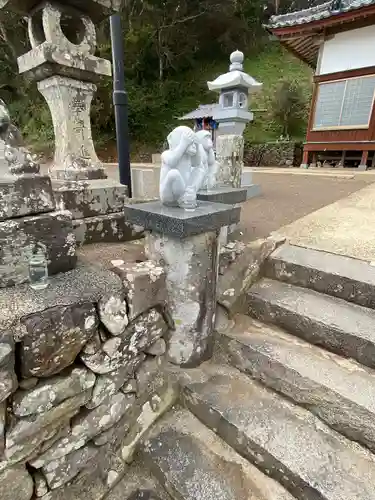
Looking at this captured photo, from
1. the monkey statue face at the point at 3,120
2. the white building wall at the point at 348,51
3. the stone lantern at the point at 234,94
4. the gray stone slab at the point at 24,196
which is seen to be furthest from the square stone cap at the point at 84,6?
the white building wall at the point at 348,51

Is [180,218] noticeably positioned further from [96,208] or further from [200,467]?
[200,467]

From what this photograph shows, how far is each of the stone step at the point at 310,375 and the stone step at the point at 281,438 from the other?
7 cm

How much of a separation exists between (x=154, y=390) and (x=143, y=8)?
2010 cm

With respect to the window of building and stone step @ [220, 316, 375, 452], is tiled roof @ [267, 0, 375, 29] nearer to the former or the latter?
the window of building

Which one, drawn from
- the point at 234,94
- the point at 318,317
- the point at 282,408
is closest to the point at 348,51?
the point at 234,94

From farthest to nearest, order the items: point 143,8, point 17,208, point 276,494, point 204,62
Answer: point 204,62, point 143,8, point 276,494, point 17,208

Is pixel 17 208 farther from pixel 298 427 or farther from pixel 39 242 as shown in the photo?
pixel 298 427

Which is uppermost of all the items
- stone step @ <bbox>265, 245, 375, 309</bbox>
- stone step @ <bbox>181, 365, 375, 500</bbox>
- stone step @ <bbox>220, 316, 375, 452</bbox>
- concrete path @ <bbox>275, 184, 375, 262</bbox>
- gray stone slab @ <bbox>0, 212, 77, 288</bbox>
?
gray stone slab @ <bbox>0, 212, 77, 288</bbox>

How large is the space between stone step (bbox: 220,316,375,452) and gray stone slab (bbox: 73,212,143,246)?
1.05 m

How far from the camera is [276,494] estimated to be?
1401 mm

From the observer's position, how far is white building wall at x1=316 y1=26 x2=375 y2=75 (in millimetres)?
7836

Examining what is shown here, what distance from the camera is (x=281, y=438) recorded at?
4.91ft

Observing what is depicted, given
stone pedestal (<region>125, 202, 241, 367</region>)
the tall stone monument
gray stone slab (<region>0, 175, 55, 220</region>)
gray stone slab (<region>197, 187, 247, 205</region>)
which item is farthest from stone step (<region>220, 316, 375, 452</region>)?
gray stone slab (<region>0, 175, 55, 220</region>)

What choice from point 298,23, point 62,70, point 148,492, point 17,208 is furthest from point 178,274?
point 298,23
